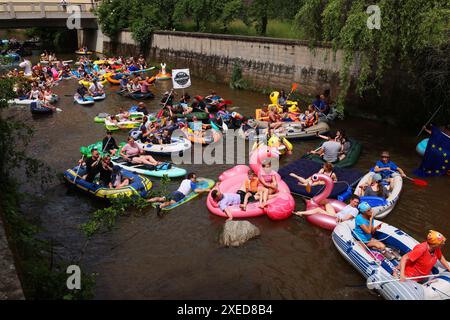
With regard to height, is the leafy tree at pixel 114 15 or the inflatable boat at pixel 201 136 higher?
the leafy tree at pixel 114 15

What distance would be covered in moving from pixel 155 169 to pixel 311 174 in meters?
4.87

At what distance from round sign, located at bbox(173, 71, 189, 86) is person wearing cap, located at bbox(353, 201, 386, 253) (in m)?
11.7

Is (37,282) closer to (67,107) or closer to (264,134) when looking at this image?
(264,134)

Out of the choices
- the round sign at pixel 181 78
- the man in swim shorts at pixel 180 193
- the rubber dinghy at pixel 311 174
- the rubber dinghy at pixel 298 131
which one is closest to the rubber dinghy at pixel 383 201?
the rubber dinghy at pixel 311 174

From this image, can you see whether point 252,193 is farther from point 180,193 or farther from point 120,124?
point 120,124

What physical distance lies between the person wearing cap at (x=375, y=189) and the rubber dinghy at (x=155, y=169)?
17.6ft

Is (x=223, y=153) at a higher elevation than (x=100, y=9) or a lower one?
lower

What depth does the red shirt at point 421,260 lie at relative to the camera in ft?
22.0

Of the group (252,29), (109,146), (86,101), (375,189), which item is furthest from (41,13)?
(375,189)

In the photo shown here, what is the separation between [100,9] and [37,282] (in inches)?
1435

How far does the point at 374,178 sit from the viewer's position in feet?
34.8

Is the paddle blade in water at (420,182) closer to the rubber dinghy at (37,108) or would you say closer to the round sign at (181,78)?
the round sign at (181,78)
